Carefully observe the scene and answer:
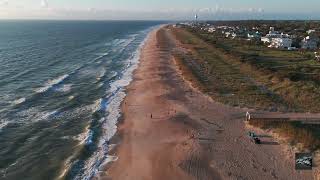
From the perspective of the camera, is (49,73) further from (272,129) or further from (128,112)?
(272,129)

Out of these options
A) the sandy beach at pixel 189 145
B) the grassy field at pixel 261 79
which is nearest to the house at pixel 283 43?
the grassy field at pixel 261 79

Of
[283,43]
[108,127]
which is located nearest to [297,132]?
[108,127]

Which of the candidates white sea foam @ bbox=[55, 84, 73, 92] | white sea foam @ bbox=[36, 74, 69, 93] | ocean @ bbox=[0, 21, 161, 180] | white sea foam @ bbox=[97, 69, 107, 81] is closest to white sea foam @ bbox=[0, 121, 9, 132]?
ocean @ bbox=[0, 21, 161, 180]

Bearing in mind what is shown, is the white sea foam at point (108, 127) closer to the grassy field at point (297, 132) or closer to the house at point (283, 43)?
the grassy field at point (297, 132)

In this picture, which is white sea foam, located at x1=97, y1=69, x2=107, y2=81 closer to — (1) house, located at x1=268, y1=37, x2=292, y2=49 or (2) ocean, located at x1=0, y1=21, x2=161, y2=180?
(2) ocean, located at x1=0, y1=21, x2=161, y2=180

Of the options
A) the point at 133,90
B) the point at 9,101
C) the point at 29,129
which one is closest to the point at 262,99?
the point at 133,90
